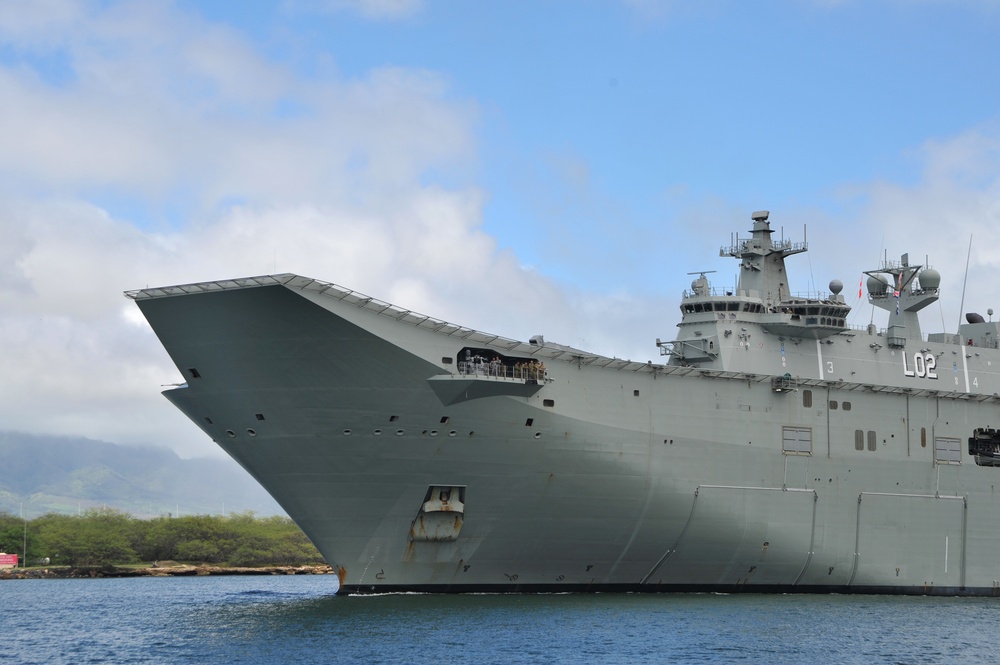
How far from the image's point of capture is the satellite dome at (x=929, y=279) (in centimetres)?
3972

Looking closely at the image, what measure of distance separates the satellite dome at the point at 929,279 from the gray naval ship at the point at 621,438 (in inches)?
2.6

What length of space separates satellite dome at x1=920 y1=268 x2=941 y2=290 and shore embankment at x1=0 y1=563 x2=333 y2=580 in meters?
31.3

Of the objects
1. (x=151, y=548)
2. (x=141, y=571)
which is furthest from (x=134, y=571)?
(x=151, y=548)

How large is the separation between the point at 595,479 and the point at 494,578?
3781 millimetres

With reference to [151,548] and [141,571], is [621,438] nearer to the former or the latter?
[141,571]

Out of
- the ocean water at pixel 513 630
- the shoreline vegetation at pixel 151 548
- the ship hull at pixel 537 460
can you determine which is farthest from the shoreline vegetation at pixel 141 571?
the ship hull at pixel 537 460

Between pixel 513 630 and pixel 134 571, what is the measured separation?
1595 inches

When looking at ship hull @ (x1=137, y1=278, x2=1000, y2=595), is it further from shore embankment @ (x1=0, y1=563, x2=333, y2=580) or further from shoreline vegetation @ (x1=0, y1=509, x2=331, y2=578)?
shoreline vegetation @ (x1=0, y1=509, x2=331, y2=578)

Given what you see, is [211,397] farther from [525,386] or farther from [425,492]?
[525,386]

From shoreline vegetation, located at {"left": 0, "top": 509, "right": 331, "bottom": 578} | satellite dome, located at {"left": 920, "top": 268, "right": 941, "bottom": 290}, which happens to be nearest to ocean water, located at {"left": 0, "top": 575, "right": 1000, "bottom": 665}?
satellite dome, located at {"left": 920, "top": 268, "right": 941, "bottom": 290}

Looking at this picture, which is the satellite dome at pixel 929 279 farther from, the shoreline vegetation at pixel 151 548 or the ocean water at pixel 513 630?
the shoreline vegetation at pixel 151 548

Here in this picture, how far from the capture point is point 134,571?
61188 mm

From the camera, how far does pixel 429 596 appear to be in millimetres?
30578

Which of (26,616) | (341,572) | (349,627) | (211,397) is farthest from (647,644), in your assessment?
(26,616)
